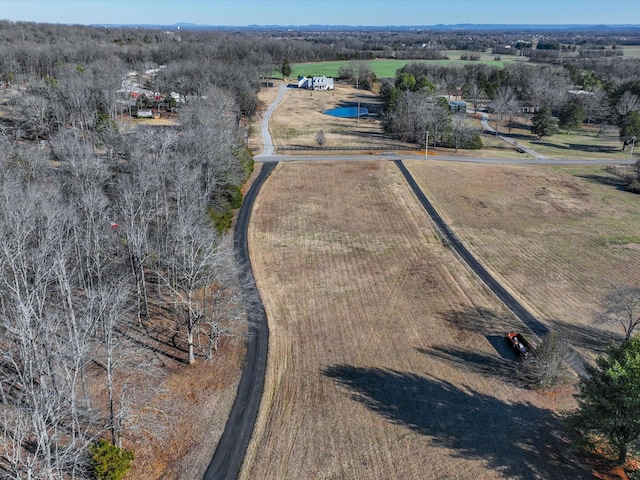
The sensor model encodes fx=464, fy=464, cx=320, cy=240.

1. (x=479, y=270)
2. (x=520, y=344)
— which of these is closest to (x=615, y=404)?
(x=520, y=344)

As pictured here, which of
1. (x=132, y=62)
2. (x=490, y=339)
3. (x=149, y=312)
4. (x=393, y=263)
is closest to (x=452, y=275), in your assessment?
(x=393, y=263)

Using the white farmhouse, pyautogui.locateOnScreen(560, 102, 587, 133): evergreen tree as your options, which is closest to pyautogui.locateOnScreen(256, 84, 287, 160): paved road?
the white farmhouse

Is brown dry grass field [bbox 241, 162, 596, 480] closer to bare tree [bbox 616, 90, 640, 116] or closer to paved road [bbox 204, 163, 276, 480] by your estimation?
paved road [bbox 204, 163, 276, 480]

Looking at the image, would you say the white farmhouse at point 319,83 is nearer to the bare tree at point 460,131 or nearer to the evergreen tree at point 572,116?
the bare tree at point 460,131

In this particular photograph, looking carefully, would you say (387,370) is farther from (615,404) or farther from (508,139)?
(508,139)

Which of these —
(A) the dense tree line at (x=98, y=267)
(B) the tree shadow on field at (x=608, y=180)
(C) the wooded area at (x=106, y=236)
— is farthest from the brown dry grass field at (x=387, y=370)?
(B) the tree shadow on field at (x=608, y=180)

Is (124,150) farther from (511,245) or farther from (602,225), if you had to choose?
(602,225)
